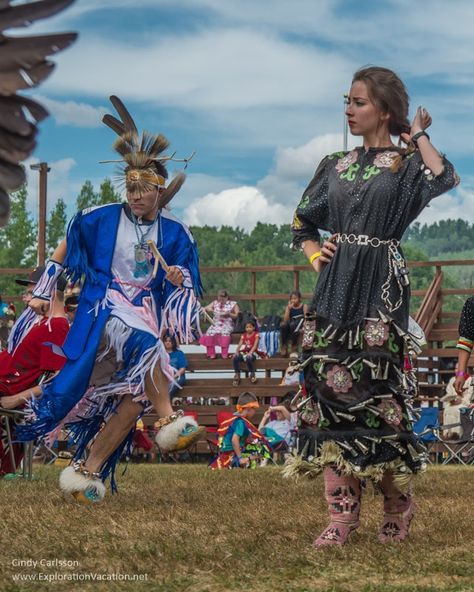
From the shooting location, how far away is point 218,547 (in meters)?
4.40

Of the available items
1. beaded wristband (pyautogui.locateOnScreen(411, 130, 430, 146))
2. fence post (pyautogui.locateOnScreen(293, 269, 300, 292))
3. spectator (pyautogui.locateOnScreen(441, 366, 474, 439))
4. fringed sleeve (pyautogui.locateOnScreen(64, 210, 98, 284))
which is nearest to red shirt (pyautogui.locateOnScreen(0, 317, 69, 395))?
fringed sleeve (pyautogui.locateOnScreen(64, 210, 98, 284))

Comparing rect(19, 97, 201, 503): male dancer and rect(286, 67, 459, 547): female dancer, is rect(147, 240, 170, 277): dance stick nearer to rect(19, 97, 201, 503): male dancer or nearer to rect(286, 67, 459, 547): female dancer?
rect(19, 97, 201, 503): male dancer

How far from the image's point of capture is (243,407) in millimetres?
14750

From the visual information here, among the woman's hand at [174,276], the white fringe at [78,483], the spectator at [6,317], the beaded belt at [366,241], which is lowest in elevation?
the white fringe at [78,483]

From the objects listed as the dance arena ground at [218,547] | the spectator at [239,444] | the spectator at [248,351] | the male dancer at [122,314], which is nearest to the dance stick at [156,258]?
the male dancer at [122,314]

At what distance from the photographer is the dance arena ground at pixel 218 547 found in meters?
3.74

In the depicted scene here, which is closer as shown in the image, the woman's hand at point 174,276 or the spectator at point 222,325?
the woman's hand at point 174,276

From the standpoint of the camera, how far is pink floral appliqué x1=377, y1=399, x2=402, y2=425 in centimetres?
468

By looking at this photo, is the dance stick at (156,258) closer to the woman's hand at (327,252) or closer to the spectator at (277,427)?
the woman's hand at (327,252)

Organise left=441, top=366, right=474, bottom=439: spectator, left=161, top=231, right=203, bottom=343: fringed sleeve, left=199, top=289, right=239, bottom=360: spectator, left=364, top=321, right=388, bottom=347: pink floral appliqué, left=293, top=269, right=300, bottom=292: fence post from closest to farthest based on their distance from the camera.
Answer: left=364, top=321, right=388, bottom=347: pink floral appliqué, left=161, top=231, right=203, bottom=343: fringed sleeve, left=441, top=366, right=474, bottom=439: spectator, left=199, top=289, right=239, bottom=360: spectator, left=293, top=269, right=300, bottom=292: fence post

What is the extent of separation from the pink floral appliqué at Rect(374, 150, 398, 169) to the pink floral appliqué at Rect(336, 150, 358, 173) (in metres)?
0.11

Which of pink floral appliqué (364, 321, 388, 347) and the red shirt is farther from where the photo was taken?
the red shirt

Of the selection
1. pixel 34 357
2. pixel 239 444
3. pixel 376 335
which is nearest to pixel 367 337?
pixel 376 335

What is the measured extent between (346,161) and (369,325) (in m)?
0.71
